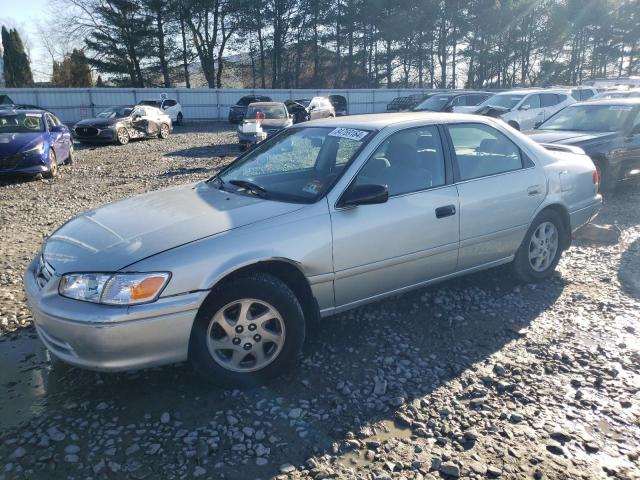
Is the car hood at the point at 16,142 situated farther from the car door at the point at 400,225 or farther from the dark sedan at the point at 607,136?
the dark sedan at the point at 607,136

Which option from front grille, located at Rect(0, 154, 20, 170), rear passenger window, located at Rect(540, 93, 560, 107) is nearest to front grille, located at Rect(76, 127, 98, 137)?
front grille, located at Rect(0, 154, 20, 170)

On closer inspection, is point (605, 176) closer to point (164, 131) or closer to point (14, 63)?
point (164, 131)

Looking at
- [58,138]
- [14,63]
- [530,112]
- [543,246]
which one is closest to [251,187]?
[543,246]

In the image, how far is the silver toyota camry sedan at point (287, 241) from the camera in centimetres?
290

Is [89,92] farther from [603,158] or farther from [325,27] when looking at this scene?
[603,158]

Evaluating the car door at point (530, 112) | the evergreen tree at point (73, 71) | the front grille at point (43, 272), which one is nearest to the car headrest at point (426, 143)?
the front grille at point (43, 272)

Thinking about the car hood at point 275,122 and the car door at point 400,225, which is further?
the car hood at point 275,122

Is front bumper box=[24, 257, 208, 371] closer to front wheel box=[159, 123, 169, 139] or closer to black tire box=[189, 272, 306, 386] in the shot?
black tire box=[189, 272, 306, 386]

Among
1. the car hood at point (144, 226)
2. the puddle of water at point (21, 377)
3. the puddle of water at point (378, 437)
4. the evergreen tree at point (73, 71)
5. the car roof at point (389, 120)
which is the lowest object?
the puddle of water at point (378, 437)

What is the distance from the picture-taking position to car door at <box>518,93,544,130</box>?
14547mm

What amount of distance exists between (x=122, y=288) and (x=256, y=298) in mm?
764

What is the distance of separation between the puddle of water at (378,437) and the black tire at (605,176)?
7.02 meters

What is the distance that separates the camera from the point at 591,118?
29.8 ft

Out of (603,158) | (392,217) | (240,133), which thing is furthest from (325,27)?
(392,217)
